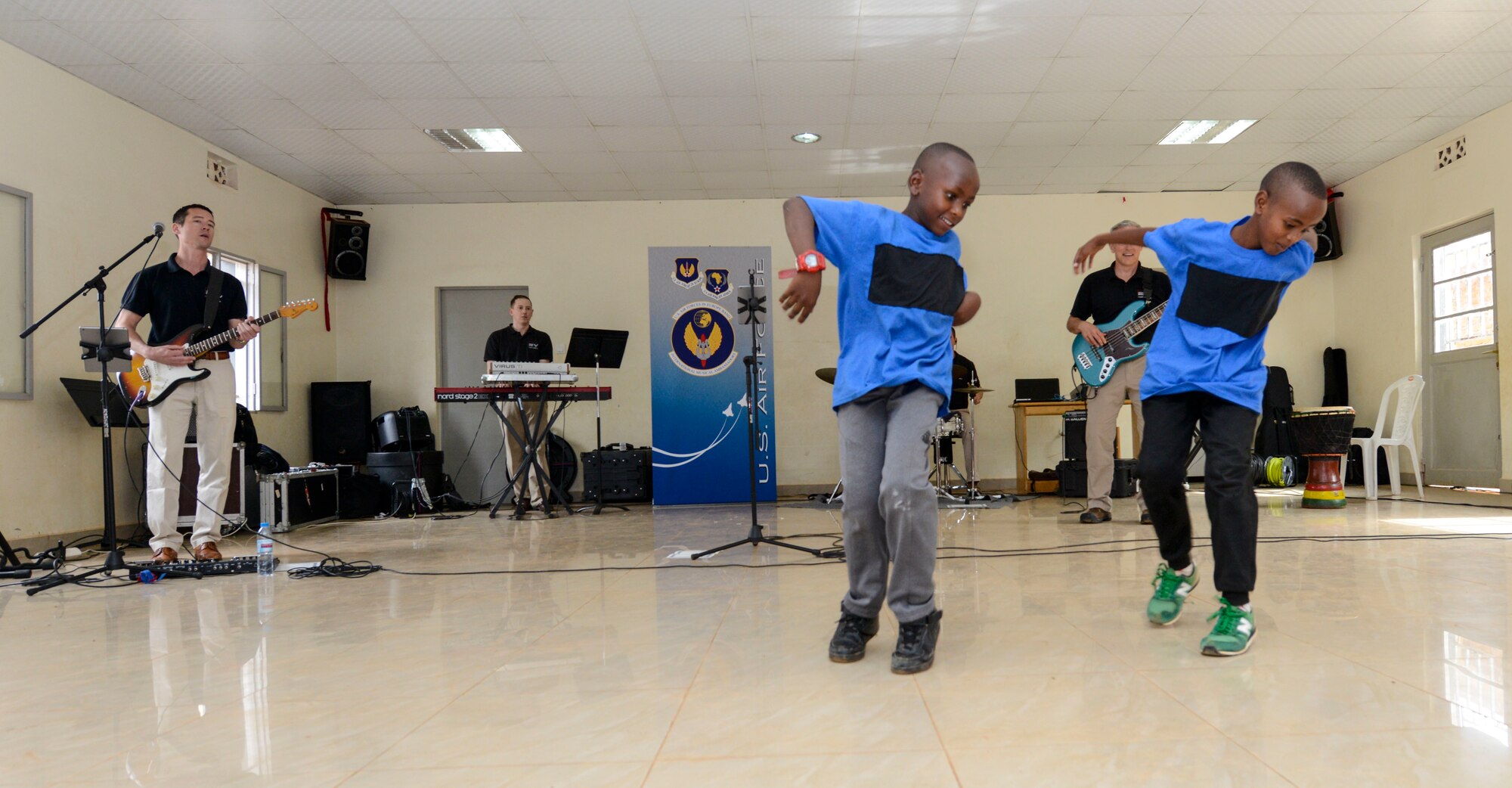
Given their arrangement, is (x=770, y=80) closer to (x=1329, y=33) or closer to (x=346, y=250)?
(x=1329, y=33)

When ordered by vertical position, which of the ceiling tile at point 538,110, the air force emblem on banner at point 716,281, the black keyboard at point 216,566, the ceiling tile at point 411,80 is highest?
the ceiling tile at point 411,80

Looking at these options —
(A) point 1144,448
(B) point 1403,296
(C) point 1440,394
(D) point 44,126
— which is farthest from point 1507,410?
(D) point 44,126

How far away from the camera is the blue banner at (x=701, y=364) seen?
6.97 metres

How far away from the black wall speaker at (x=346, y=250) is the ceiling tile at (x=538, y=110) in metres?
2.56

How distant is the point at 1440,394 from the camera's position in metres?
7.83

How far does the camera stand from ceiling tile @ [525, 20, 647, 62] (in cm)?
527

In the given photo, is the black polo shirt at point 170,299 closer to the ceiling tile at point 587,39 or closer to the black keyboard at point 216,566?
the black keyboard at point 216,566

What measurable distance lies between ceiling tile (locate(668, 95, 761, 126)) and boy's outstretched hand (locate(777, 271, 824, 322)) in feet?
16.1

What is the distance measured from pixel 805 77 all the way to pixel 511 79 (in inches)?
76.8

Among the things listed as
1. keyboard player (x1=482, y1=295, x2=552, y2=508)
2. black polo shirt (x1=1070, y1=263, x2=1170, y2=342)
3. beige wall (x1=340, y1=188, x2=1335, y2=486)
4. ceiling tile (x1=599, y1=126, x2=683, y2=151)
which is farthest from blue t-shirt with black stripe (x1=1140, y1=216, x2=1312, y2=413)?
beige wall (x1=340, y1=188, x2=1335, y2=486)

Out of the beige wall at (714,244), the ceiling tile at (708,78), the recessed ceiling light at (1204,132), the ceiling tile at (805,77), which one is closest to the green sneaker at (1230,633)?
the ceiling tile at (805,77)

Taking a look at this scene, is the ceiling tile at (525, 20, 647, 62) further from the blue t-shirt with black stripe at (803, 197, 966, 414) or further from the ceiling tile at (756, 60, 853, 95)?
the blue t-shirt with black stripe at (803, 197, 966, 414)

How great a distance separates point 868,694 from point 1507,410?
763cm

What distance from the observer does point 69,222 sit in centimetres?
552
